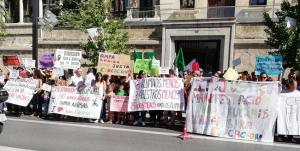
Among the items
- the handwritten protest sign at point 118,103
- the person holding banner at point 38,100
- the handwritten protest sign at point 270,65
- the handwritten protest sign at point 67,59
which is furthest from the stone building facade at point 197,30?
the handwritten protest sign at point 118,103

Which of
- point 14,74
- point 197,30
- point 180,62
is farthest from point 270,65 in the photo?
point 197,30

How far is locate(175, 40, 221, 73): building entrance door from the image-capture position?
25.1 m

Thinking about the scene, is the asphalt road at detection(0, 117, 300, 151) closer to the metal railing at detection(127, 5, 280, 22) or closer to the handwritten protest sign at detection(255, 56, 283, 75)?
the handwritten protest sign at detection(255, 56, 283, 75)

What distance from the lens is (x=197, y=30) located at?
24203 millimetres

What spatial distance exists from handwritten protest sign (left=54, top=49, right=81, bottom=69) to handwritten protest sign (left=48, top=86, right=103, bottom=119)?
1.23 metres

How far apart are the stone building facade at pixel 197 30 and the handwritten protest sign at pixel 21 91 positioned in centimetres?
1283

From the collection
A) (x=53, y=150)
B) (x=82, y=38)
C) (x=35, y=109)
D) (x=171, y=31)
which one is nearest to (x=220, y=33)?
(x=171, y=31)

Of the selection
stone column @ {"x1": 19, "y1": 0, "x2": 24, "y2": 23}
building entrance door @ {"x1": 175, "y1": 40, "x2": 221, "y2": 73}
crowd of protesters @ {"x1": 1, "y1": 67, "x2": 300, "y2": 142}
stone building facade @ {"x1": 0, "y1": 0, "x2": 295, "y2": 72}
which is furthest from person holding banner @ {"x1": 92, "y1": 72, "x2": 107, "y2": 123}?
stone column @ {"x1": 19, "y1": 0, "x2": 24, "y2": 23}

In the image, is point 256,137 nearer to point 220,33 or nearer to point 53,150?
point 53,150

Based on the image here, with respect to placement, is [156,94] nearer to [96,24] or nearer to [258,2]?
[96,24]

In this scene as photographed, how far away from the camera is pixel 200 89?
1020 centimetres

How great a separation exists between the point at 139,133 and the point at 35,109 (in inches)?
193

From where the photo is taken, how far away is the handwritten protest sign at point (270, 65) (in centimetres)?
1333

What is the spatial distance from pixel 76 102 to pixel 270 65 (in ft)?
21.5
